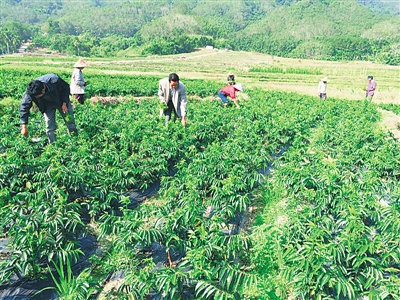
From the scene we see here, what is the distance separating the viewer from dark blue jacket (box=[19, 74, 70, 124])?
6.33 metres

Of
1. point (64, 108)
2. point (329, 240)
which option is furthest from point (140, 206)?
point (64, 108)

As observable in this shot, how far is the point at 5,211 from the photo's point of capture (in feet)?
13.0

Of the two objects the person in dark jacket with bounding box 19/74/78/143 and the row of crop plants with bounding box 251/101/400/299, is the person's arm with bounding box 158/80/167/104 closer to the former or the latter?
the person in dark jacket with bounding box 19/74/78/143

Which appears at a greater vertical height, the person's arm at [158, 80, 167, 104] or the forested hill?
the forested hill

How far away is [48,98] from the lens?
6.67m

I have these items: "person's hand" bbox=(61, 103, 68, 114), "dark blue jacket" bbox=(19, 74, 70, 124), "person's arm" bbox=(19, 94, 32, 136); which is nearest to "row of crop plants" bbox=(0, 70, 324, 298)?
"person's arm" bbox=(19, 94, 32, 136)

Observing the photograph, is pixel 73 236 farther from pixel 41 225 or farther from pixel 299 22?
pixel 299 22

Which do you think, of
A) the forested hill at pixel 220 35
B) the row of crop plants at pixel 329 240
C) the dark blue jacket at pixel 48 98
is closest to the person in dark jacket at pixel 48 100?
the dark blue jacket at pixel 48 98

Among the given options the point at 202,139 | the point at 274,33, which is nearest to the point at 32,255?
the point at 202,139

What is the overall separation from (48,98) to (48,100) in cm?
8

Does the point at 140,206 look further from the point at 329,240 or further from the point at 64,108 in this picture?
the point at 64,108

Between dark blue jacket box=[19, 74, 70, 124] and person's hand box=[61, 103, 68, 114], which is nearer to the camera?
dark blue jacket box=[19, 74, 70, 124]

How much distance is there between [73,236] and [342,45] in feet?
416

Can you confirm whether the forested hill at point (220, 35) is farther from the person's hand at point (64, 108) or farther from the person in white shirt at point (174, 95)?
the person's hand at point (64, 108)
